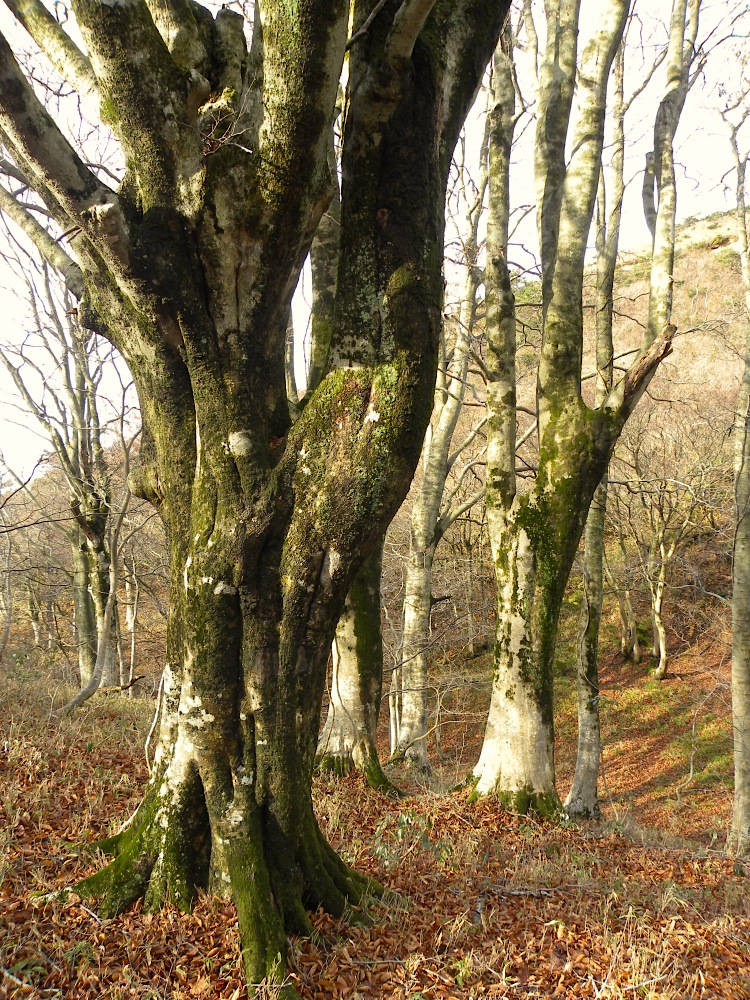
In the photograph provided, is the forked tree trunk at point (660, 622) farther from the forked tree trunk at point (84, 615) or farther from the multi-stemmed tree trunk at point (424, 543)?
the forked tree trunk at point (84, 615)

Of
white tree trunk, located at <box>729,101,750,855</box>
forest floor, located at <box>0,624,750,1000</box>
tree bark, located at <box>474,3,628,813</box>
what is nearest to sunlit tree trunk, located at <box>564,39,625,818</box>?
forest floor, located at <box>0,624,750,1000</box>

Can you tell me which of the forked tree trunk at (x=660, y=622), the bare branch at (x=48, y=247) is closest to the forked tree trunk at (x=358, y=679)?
the bare branch at (x=48, y=247)

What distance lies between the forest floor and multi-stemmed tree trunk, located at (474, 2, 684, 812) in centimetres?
74

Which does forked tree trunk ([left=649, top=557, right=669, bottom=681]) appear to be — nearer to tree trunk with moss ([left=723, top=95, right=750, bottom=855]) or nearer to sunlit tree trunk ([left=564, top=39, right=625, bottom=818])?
tree trunk with moss ([left=723, top=95, right=750, bottom=855])

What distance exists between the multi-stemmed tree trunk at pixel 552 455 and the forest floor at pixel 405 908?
2.42ft

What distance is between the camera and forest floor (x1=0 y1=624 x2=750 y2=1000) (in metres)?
2.75

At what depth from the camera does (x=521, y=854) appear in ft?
16.1

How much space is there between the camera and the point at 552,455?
633cm

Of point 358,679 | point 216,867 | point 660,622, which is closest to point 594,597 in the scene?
point 358,679

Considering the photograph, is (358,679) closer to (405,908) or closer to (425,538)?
(405,908)

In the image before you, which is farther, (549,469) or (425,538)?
(425,538)

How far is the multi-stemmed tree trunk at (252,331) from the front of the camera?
2889mm

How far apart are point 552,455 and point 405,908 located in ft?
13.8

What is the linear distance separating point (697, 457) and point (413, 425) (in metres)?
18.4
